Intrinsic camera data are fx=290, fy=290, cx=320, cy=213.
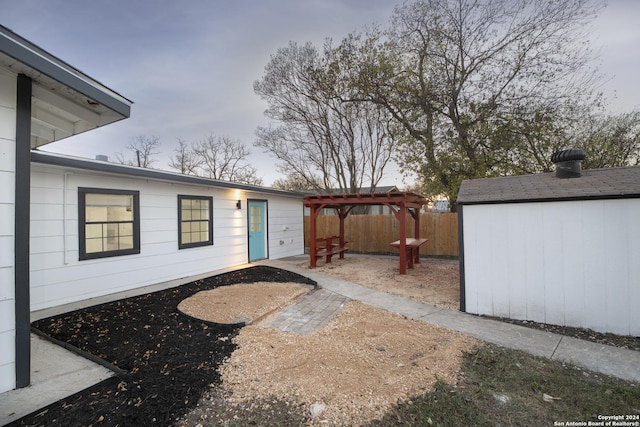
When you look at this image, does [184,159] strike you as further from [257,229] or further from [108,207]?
[108,207]

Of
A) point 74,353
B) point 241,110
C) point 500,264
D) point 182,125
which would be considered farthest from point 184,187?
point 182,125

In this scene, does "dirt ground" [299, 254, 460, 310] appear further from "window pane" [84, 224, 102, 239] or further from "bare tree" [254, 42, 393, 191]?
"bare tree" [254, 42, 393, 191]

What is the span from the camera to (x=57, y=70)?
233 cm

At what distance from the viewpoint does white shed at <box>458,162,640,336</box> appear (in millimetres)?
3793

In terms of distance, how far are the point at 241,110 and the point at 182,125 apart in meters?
4.31

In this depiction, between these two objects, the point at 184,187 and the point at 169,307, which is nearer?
the point at 169,307

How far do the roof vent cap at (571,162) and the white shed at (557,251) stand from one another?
0.17m

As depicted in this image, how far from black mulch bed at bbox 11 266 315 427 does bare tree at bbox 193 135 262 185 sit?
749 inches

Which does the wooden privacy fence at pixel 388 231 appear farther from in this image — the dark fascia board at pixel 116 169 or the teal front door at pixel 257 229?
the dark fascia board at pixel 116 169

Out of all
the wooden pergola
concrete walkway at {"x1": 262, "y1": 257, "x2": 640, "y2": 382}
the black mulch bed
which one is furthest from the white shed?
the black mulch bed

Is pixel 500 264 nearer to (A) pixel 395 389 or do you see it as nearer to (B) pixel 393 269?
(A) pixel 395 389

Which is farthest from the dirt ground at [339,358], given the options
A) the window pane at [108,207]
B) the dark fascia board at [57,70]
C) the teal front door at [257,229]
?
the teal front door at [257,229]

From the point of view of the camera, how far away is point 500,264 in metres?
4.50

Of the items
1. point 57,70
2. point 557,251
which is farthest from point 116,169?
point 557,251
